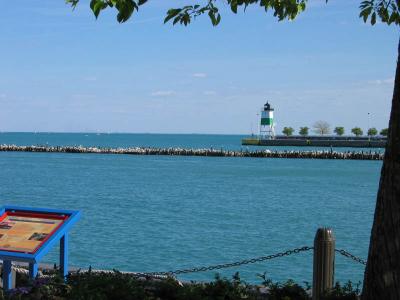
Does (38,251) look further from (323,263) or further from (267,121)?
(267,121)

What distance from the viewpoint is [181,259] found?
859 inches

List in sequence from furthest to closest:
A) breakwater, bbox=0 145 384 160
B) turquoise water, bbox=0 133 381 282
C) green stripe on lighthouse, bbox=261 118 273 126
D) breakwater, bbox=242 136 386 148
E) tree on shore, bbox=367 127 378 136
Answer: tree on shore, bbox=367 127 378 136
breakwater, bbox=242 136 386 148
green stripe on lighthouse, bbox=261 118 273 126
breakwater, bbox=0 145 384 160
turquoise water, bbox=0 133 381 282

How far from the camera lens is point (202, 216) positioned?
34469mm

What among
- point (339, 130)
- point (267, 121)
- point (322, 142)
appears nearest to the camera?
point (267, 121)

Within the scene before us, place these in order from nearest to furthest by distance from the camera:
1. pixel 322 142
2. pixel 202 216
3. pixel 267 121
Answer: pixel 202 216 → pixel 267 121 → pixel 322 142

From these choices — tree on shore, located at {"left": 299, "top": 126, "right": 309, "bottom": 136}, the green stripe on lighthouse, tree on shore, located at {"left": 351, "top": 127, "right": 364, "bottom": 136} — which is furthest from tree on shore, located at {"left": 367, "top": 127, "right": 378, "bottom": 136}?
the green stripe on lighthouse

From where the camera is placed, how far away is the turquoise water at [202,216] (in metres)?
21.6

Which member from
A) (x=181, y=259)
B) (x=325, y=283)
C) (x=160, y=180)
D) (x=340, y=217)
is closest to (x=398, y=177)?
(x=325, y=283)

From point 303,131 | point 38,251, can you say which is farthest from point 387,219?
point 303,131

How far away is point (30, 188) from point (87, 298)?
4838 cm

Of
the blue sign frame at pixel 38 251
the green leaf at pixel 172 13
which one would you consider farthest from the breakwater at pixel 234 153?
the green leaf at pixel 172 13

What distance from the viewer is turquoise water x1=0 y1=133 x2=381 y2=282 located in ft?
70.8

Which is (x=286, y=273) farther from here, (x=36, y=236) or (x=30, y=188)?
(x=30, y=188)

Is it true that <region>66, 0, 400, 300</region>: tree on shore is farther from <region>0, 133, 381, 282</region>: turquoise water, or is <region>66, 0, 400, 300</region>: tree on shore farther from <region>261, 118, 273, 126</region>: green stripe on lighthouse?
<region>261, 118, 273, 126</region>: green stripe on lighthouse
